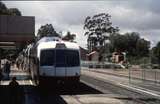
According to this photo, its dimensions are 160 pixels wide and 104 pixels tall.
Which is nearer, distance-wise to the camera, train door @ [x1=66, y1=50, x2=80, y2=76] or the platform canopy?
train door @ [x1=66, y1=50, x2=80, y2=76]

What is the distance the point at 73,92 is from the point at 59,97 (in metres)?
2.76

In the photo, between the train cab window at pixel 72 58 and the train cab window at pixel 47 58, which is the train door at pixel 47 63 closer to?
the train cab window at pixel 47 58

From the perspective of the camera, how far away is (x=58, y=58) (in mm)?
27797

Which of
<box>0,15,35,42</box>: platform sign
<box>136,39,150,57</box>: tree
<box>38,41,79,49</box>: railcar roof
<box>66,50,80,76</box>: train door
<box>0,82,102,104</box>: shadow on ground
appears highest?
<box>136,39,150,57</box>: tree

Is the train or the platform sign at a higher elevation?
the platform sign

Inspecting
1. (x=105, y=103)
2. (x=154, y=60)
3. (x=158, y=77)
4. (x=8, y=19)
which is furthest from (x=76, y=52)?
(x=154, y=60)

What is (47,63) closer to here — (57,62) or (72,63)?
(57,62)

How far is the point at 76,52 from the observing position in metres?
28.4

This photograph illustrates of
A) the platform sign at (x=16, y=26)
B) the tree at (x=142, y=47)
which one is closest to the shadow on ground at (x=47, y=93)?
the platform sign at (x=16, y=26)

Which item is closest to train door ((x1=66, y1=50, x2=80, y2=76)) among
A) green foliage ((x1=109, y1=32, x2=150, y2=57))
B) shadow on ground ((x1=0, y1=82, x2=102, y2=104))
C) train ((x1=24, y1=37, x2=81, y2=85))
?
train ((x1=24, y1=37, x2=81, y2=85))

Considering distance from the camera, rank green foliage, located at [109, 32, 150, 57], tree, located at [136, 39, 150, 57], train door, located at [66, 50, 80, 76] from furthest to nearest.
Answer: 1. green foliage, located at [109, 32, 150, 57]
2. tree, located at [136, 39, 150, 57]
3. train door, located at [66, 50, 80, 76]

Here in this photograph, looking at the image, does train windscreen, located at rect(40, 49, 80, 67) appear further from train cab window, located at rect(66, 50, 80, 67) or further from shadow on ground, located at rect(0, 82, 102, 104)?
shadow on ground, located at rect(0, 82, 102, 104)

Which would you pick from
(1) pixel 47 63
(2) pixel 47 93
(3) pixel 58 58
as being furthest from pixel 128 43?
(2) pixel 47 93

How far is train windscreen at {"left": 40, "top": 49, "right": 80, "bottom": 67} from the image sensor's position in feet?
90.6
